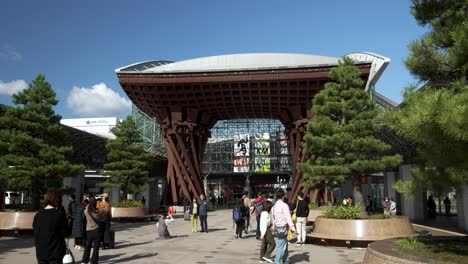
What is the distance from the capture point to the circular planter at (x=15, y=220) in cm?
1602

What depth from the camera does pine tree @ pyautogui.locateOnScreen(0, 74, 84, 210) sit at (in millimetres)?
16562

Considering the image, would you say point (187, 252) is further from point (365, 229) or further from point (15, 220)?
point (15, 220)

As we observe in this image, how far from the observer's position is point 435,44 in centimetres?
788

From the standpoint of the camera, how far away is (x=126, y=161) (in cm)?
2803

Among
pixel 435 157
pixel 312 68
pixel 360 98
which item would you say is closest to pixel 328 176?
pixel 360 98

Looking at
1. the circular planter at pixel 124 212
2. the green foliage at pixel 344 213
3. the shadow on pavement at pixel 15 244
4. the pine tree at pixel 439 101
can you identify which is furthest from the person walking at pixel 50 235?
the circular planter at pixel 124 212

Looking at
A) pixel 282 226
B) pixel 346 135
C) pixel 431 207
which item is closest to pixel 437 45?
pixel 282 226

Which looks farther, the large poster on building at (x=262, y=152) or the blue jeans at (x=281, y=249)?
the large poster on building at (x=262, y=152)

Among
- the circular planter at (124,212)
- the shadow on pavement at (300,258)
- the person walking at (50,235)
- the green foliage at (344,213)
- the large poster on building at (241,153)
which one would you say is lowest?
the shadow on pavement at (300,258)

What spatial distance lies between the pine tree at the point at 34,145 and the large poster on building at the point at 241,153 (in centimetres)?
4775

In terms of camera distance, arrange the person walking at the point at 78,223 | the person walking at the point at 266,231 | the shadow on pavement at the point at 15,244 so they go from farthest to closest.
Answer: the shadow on pavement at the point at 15,244
the person walking at the point at 78,223
the person walking at the point at 266,231

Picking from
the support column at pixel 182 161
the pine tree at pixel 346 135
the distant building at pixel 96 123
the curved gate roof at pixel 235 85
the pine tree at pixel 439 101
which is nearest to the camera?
the pine tree at pixel 439 101

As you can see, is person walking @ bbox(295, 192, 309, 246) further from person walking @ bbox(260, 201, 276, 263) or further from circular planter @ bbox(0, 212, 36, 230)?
circular planter @ bbox(0, 212, 36, 230)

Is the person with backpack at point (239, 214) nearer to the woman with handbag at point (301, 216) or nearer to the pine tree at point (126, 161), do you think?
the woman with handbag at point (301, 216)
